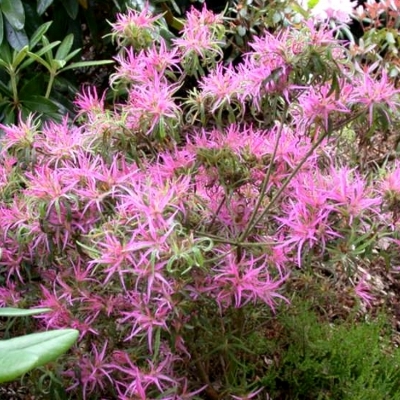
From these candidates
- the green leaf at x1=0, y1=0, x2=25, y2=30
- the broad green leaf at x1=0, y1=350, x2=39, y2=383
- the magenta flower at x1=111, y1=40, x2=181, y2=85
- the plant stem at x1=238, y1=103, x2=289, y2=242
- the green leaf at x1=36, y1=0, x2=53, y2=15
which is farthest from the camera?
the green leaf at x1=36, y1=0, x2=53, y2=15

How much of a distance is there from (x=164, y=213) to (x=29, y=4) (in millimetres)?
1701

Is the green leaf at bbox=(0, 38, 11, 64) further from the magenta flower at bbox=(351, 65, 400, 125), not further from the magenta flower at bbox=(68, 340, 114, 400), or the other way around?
the magenta flower at bbox=(351, 65, 400, 125)

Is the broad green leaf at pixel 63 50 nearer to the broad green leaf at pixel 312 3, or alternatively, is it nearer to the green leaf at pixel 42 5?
the green leaf at pixel 42 5

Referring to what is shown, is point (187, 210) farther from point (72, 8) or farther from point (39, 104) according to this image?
point (72, 8)

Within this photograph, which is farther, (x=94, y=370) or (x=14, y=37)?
(x=14, y=37)

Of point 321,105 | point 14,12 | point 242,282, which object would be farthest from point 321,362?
point 14,12

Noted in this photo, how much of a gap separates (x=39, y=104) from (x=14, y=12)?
36 cm

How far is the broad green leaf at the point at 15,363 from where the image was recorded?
3.51 feet

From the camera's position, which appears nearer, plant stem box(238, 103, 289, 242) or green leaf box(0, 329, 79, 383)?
green leaf box(0, 329, 79, 383)

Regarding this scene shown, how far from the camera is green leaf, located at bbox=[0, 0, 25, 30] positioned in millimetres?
2617

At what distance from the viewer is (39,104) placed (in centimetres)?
254

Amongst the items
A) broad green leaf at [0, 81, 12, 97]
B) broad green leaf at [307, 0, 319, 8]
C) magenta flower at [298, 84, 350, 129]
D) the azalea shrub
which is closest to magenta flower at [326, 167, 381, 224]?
the azalea shrub

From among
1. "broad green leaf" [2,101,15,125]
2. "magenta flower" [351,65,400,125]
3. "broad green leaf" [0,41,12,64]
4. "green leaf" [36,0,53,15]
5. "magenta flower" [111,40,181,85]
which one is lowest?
"broad green leaf" [2,101,15,125]

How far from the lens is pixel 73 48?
3.00 meters
